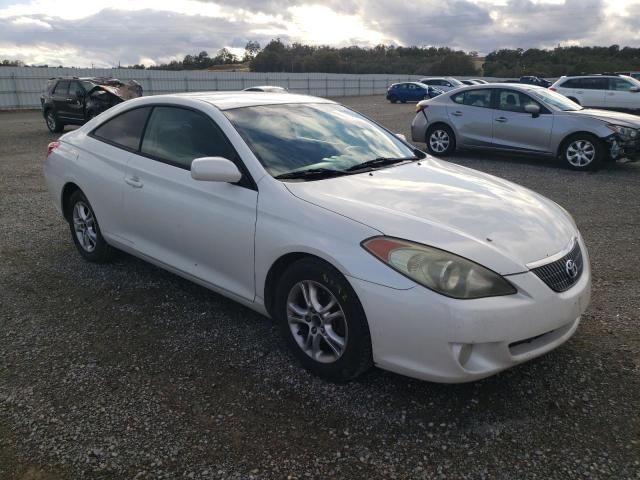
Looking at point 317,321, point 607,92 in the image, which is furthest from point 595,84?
point 317,321

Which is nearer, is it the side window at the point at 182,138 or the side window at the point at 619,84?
the side window at the point at 182,138

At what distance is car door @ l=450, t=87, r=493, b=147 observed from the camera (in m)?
10.8

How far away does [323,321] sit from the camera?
3061 millimetres

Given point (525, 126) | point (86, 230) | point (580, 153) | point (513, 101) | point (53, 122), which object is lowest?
point (86, 230)

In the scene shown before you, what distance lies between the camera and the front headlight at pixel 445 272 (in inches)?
104

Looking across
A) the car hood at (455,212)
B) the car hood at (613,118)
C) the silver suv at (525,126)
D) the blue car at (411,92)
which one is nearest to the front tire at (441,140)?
the silver suv at (525,126)

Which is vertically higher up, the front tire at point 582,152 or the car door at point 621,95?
the car door at point 621,95

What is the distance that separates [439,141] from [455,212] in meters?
8.89

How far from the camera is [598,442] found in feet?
8.59

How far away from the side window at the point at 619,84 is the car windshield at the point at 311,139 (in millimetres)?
16901

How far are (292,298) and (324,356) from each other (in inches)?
14.9

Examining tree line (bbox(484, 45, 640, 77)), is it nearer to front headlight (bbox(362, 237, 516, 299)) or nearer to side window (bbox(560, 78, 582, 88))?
side window (bbox(560, 78, 582, 88))

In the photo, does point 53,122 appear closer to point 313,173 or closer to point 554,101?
point 554,101

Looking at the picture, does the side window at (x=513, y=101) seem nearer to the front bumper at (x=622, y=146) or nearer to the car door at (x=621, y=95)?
the front bumper at (x=622, y=146)
